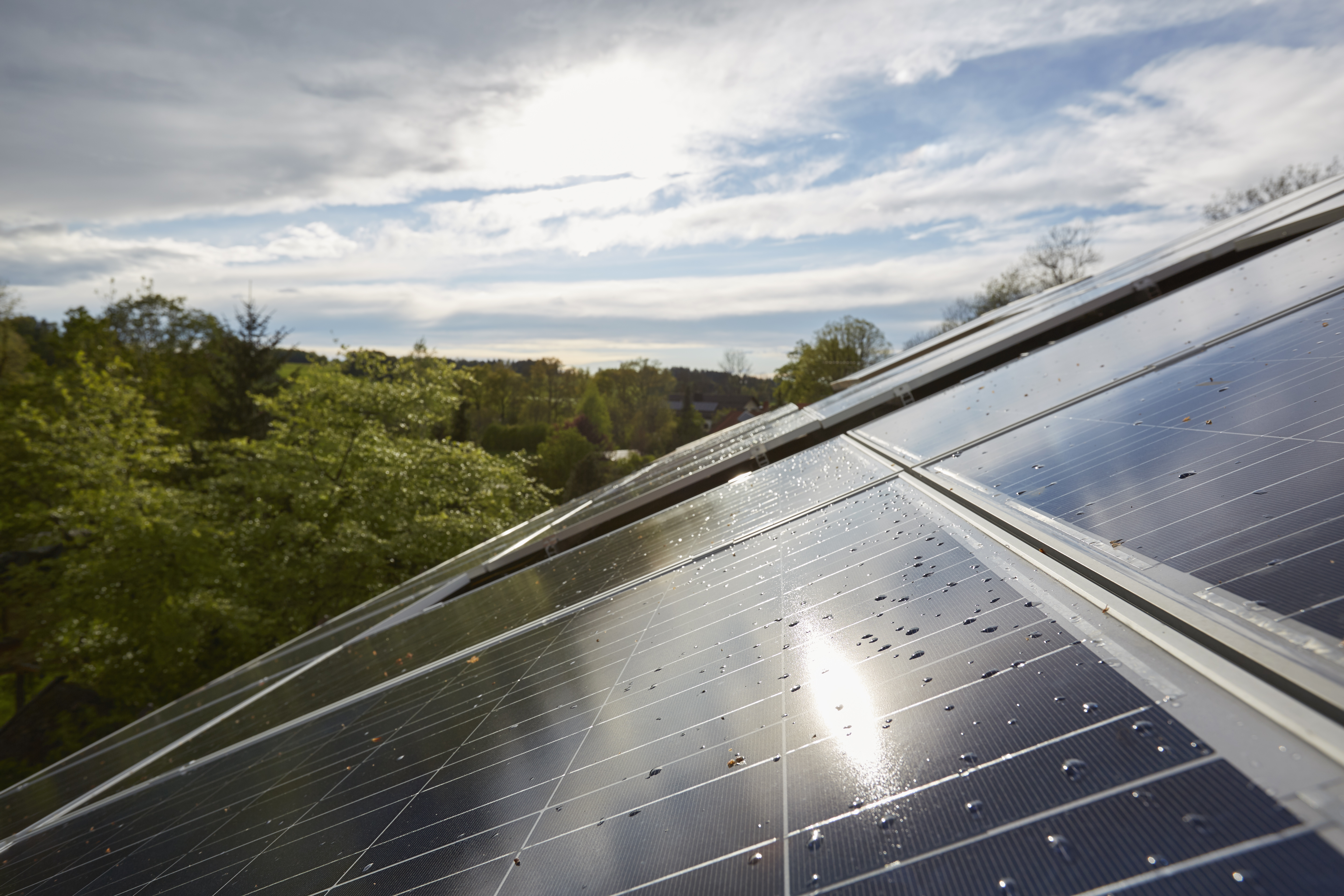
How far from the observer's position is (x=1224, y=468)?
234 cm

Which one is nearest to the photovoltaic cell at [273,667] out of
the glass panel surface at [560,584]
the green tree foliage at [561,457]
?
the glass panel surface at [560,584]

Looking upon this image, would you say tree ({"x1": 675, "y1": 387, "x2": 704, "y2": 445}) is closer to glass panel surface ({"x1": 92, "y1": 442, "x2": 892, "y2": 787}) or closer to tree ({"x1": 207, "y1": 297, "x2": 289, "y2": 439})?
tree ({"x1": 207, "y1": 297, "x2": 289, "y2": 439})

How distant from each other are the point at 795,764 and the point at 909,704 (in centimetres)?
34

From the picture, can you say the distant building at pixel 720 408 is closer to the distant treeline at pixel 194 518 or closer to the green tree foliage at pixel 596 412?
the green tree foliage at pixel 596 412

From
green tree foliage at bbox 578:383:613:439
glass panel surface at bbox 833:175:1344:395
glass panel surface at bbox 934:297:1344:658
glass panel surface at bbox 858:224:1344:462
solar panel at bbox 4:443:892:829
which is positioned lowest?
solar panel at bbox 4:443:892:829

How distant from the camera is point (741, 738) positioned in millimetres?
2031

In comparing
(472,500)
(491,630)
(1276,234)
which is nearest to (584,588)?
(491,630)

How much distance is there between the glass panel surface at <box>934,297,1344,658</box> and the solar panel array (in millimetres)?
15

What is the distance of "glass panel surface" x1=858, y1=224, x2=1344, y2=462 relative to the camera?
4.56 metres

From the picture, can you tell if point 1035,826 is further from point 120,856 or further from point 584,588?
point 120,856

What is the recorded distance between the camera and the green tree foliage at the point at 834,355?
67.8 metres

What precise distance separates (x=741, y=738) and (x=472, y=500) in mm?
22724

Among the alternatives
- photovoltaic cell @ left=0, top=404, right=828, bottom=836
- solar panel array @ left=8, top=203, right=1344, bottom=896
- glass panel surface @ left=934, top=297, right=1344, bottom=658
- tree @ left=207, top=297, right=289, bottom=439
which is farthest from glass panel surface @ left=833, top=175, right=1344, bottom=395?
tree @ left=207, top=297, right=289, bottom=439

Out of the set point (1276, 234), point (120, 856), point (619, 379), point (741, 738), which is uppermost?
point (619, 379)
